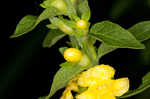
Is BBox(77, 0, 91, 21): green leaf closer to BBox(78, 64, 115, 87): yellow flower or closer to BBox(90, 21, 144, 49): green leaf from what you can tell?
BBox(90, 21, 144, 49): green leaf

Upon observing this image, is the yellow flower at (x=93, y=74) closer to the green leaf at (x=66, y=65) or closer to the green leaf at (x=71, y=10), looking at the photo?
the green leaf at (x=66, y=65)

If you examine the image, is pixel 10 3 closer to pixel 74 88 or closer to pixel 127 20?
pixel 127 20

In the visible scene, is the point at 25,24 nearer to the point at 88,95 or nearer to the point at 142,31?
the point at 88,95

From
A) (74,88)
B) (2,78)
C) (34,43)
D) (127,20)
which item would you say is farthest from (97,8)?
(74,88)

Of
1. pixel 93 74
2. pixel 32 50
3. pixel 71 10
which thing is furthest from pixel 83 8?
pixel 32 50

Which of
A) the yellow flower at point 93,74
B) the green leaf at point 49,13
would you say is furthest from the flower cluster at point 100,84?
the green leaf at point 49,13

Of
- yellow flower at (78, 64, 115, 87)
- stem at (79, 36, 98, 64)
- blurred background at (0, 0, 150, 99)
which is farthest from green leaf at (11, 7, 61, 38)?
blurred background at (0, 0, 150, 99)
